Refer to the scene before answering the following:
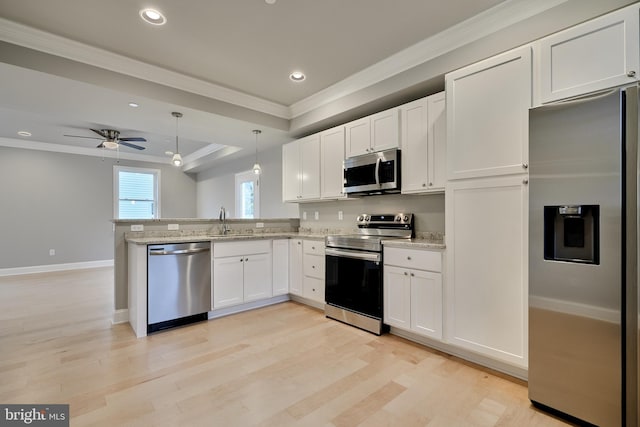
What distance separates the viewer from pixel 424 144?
2.85 meters

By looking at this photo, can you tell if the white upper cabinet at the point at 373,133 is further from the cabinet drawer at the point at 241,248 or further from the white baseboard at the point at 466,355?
the white baseboard at the point at 466,355


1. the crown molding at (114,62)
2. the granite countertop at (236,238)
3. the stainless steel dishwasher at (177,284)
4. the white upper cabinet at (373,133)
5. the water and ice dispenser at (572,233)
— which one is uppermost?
the crown molding at (114,62)

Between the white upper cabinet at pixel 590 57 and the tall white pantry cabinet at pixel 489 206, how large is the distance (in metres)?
0.12

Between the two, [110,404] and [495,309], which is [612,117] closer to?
[495,309]

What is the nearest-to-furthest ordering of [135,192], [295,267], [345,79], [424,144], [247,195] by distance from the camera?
[424,144]
[345,79]
[295,267]
[247,195]
[135,192]

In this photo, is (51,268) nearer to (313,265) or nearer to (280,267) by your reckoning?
(280,267)

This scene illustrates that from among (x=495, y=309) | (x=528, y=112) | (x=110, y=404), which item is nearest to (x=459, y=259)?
(x=495, y=309)

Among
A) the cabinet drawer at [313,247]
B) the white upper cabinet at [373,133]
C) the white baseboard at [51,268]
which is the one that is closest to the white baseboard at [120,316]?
the cabinet drawer at [313,247]

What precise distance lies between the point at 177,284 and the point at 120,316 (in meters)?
0.84

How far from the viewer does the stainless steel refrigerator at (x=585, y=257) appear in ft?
5.08

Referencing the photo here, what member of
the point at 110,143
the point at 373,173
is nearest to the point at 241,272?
the point at 373,173

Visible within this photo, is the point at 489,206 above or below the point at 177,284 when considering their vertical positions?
above

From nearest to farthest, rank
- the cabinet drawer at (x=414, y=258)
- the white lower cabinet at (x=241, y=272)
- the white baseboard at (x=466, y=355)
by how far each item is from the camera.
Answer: the white baseboard at (x=466, y=355) → the cabinet drawer at (x=414, y=258) → the white lower cabinet at (x=241, y=272)

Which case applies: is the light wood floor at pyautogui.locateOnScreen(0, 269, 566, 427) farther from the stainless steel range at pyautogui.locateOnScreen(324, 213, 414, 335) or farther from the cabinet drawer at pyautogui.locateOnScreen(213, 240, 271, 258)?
the cabinet drawer at pyautogui.locateOnScreen(213, 240, 271, 258)
